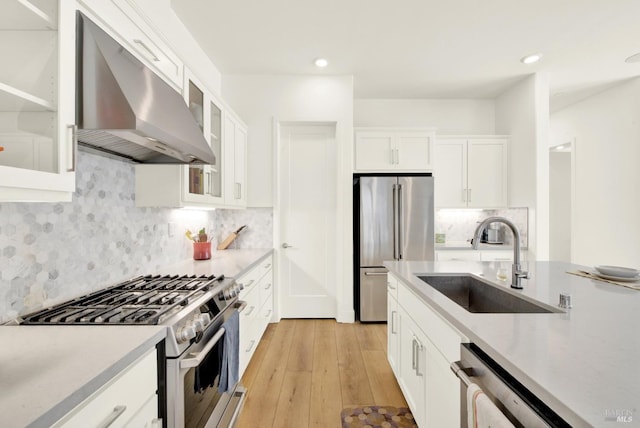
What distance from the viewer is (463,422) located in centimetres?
113

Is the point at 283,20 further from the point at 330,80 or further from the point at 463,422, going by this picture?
the point at 463,422

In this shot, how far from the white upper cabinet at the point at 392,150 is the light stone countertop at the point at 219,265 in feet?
5.81

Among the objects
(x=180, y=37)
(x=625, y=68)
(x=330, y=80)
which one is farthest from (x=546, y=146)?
(x=180, y=37)

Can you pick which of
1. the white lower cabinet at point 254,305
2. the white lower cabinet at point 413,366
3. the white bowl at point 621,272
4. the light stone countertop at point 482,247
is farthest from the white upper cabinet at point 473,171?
the white lower cabinet at point 413,366

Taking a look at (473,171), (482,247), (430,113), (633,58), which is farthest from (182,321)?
(633,58)

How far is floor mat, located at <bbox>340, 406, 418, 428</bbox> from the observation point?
1883 mm

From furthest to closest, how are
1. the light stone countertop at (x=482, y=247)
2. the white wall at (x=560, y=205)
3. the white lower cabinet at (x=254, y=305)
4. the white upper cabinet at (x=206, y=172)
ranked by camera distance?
the white wall at (x=560, y=205) < the light stone countertop at (x=482, y=247) < the white lower cabinet at (x=254, y=305) < the white upper cabinet at (x=206, y=172)

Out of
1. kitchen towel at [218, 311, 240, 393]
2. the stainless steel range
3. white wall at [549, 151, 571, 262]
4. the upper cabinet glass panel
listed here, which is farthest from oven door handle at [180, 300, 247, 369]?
white wall at [549, 151, 571, 262]

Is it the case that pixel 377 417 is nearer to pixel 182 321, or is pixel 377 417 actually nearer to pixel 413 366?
pixel 413 366

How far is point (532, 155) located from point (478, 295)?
2.74 meters

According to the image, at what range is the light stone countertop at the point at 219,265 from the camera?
217cm

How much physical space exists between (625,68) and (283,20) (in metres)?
3.89

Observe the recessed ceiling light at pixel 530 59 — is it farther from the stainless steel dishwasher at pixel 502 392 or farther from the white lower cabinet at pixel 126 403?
the white lower cabinet at pixel 126 403

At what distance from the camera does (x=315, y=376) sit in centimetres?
245
